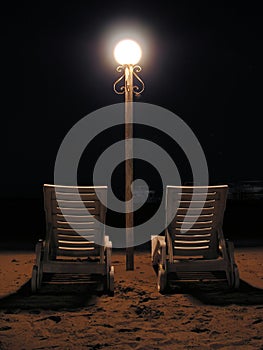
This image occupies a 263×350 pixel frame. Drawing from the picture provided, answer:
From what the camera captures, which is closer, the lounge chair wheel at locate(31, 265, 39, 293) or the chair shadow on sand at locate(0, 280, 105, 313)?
the chair shadow on sand at locate(0, 280, 105, 313)

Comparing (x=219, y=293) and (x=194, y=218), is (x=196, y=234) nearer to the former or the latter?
(x=194, y=218)

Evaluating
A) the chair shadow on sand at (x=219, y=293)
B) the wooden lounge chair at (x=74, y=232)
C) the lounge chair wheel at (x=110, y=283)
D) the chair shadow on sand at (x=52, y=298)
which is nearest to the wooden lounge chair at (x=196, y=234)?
the chair shadow on sand at (x=219, y=293)

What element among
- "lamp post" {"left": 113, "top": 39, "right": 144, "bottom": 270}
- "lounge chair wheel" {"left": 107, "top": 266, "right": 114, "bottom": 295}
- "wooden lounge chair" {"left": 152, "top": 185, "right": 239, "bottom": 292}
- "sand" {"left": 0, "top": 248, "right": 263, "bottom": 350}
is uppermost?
"lamp post" {"left": 113, "top": 39, "right": 144, "bottom": 270}

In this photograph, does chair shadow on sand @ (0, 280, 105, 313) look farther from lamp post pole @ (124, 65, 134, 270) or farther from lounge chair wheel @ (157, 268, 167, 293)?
lamp post pole @ (124, 65, 134, 270)

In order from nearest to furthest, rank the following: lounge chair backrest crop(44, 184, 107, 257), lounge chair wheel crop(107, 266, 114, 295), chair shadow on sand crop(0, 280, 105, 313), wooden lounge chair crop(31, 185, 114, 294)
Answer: chair shadow on sand crop(0, 280, 105, 313)
lounge chair wheel crop(107, 266, 114, 295)
wooden lounge chair crop(31, 185, 114, 294)
lounge chair backrest crop(44, 184, 107, 257)

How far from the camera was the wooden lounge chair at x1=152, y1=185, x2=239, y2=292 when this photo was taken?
5.85 m

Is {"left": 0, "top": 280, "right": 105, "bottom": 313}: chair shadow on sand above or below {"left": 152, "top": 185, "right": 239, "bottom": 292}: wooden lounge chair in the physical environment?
below

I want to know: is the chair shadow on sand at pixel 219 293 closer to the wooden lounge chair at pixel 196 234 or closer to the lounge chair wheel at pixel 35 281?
the wooden lounge chair at pixel 196 234

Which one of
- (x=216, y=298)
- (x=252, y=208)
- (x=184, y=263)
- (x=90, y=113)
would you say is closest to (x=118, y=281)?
(x=184, y=263)

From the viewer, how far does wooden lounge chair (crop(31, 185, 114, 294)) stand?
5797 millimetres

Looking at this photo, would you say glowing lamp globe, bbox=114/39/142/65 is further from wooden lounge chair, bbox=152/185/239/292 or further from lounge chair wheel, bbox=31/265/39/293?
lounge chair wheel, bbox=31/265/39/293

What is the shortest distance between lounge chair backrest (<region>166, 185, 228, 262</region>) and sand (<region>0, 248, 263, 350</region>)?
1.42 feet

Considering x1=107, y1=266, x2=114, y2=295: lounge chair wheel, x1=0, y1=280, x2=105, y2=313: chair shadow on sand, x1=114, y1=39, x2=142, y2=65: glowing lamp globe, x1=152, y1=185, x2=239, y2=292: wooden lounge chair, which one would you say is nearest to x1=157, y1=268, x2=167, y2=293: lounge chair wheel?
x1=152, y1=185, x2=239, y2=292: wooden lounge chair

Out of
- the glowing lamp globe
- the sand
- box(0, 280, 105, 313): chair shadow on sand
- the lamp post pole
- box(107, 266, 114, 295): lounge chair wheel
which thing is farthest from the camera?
the glowing lamp globe
